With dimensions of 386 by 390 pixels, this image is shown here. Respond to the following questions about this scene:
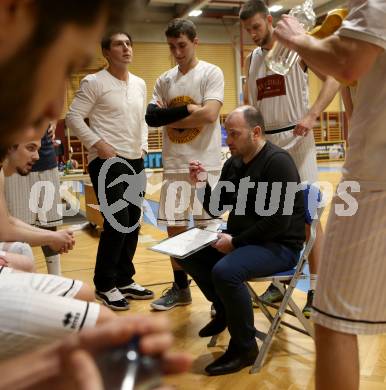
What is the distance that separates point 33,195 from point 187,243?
1295 mm

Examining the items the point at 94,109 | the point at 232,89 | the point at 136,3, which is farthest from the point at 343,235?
the point at 232,89

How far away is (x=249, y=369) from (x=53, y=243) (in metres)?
1.11

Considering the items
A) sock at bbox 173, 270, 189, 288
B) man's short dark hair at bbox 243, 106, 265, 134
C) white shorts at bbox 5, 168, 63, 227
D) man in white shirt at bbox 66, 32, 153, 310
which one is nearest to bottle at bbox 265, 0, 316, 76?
man's short dark hair at bbox 243, 106, 265, 134

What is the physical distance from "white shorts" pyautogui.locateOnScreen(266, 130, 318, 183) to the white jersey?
2.7 inches

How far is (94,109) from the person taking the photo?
12.2ft

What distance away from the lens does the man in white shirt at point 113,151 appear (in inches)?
142

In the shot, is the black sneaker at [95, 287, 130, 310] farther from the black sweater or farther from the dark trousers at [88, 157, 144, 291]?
the black sweater

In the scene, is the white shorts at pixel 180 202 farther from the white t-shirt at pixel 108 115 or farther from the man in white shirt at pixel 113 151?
the white t-shirt at pixel 108 115

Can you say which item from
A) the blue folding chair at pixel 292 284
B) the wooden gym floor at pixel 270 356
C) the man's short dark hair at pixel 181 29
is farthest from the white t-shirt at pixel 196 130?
the wooden gym floor at pixel 270 356

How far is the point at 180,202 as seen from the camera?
361 centimetres

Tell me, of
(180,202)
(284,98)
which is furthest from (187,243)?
(284,98)

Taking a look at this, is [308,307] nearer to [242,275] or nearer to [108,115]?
[242,275]

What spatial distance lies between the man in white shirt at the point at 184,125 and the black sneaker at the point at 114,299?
0.78 ft

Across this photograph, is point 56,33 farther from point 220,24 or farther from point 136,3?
point 220,24
